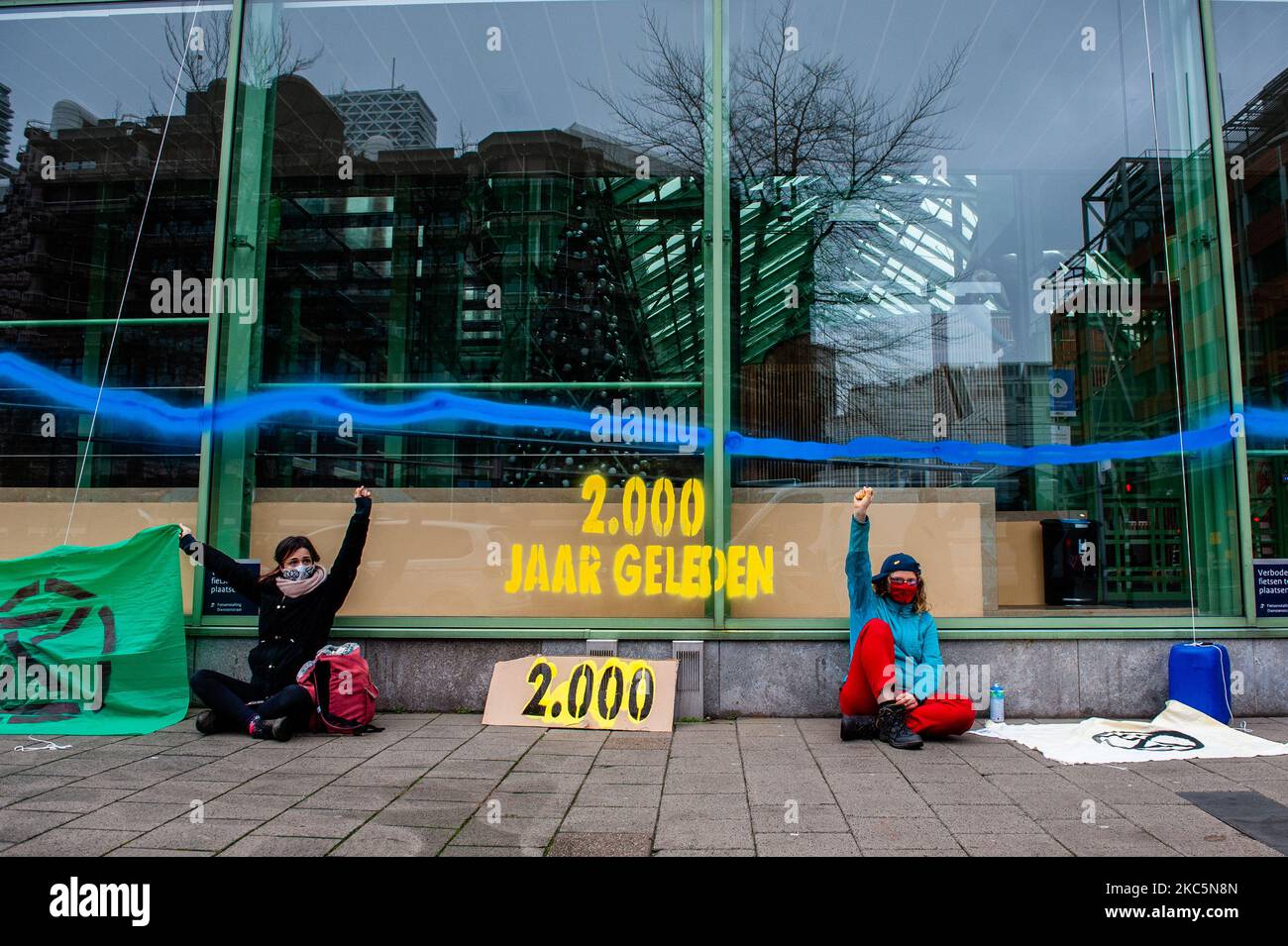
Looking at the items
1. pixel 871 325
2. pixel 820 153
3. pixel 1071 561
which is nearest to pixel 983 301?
pixel 871 325

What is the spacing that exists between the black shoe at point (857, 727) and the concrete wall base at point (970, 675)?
2.41 feet

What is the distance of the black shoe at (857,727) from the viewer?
18.8 ft

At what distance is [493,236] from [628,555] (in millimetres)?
3071

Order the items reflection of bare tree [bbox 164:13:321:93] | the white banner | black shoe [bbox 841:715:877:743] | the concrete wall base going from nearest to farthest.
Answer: the white banner < black shoe [bbox 841:715:877:743] < the concrete wall base < reflection of bare tree [bbox 164:13:321:93]

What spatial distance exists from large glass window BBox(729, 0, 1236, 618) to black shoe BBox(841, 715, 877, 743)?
1156 millimetres

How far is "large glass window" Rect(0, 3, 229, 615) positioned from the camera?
7.34 metres

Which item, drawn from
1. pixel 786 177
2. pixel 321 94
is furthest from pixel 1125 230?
pixel 321 94

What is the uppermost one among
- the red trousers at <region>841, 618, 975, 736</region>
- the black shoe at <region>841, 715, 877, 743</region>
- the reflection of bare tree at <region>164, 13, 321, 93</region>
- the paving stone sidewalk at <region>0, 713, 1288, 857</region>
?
the reflection of bare tree at <region>164, 13, 321, 93</region>

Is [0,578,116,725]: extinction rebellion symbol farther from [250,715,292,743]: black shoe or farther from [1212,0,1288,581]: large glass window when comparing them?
[1212,0,1288,581]: large glass window

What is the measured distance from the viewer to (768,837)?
12.7 feet

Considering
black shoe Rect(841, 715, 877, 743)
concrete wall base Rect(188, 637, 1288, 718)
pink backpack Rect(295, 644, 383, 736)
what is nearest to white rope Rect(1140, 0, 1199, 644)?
concrete wall base Rect(188, 637, 1288, 718)

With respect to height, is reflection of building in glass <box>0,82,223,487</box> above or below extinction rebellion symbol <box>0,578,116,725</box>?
above

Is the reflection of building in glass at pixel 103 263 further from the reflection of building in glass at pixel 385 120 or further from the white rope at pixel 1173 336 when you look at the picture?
the white rope at pixel 1173 336

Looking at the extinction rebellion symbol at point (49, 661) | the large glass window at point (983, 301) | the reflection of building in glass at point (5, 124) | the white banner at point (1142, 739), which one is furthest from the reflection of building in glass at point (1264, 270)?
the reflection of building in glass at point (5, 124)
